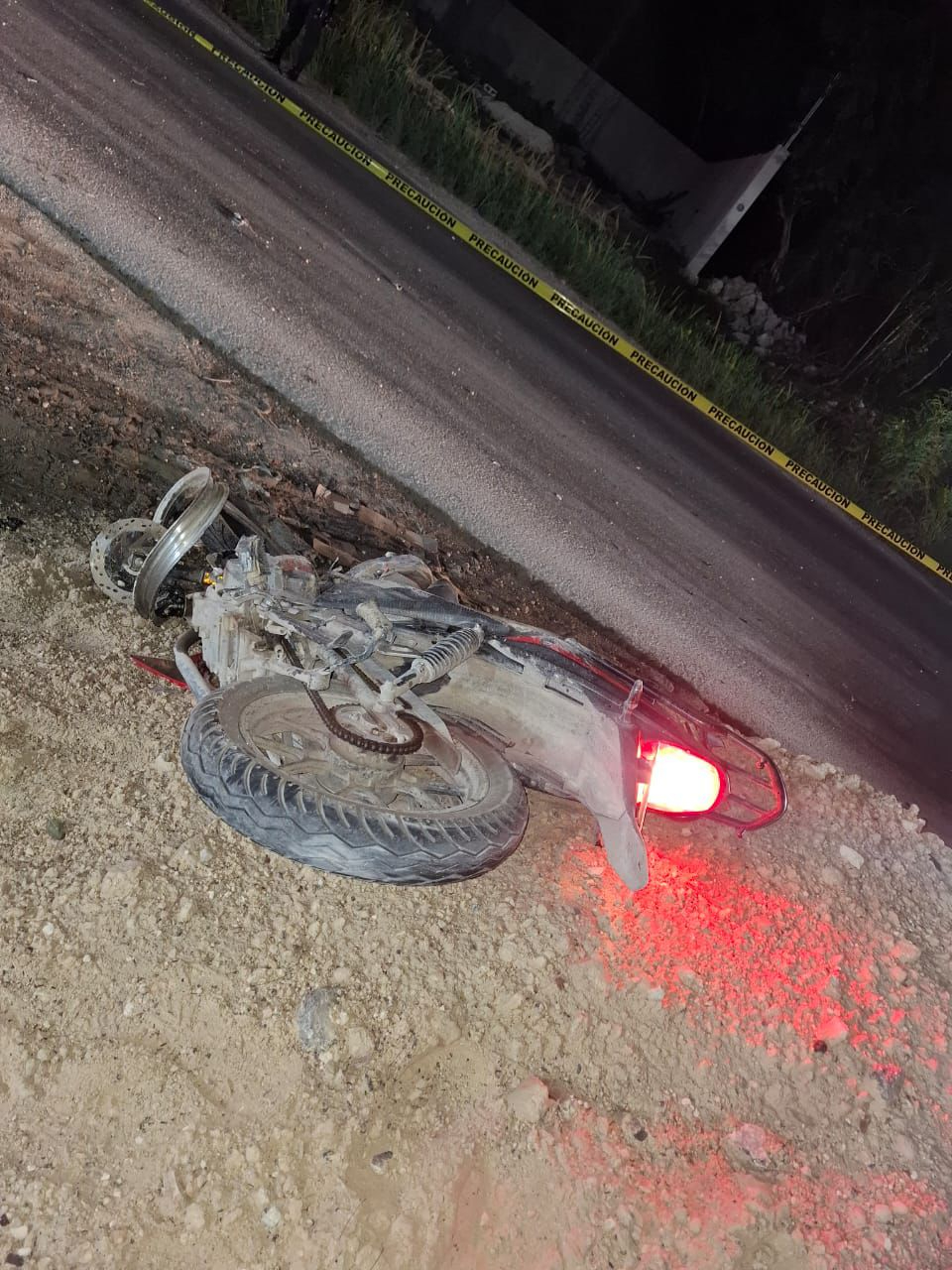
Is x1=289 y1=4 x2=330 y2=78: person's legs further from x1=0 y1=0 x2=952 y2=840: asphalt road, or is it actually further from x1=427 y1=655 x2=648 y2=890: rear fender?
x1=427 y1=655 x2=648 y2=890: rear fender

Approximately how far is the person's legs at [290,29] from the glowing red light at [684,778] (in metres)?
9.14

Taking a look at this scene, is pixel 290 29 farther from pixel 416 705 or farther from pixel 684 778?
pixel 684 778

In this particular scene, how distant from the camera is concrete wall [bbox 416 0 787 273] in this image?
12656 millimetres

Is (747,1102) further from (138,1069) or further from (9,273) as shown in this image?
(9,273)

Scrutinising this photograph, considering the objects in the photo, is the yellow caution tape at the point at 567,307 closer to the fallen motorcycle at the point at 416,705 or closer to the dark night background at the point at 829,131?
the dark night background at the point at 829,131

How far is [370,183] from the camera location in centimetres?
779

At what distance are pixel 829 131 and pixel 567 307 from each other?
6.95 metres

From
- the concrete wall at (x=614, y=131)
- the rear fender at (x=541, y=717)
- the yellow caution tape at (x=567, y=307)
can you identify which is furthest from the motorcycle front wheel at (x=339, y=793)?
the concrete wall at (x=614, y=131)

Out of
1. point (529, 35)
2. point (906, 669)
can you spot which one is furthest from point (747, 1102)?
point (529, 35)

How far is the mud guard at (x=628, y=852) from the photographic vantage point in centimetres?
313

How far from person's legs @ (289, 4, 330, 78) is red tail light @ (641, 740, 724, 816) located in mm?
8921

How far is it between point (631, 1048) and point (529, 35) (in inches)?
601

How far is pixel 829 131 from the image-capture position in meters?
12.0

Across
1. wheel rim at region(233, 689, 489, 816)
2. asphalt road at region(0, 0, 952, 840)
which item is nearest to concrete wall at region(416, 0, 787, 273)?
asphalt road at region(0, 0, 952, 840)
